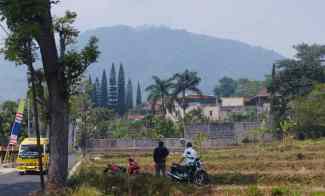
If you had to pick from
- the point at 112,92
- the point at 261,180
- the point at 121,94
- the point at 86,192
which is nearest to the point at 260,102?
the point at 121,94

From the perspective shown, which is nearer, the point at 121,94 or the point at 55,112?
the point at 55,112

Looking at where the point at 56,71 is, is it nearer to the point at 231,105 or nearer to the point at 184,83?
the point at 184,83

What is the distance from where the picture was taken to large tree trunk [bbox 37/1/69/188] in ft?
65.9

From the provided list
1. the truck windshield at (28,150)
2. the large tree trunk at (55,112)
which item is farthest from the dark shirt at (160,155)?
the truck windshield at (28,150)

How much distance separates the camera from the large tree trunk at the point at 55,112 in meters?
20.1

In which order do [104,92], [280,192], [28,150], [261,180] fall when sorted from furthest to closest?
[104,92]
[28,150]
[261,180]
[280,192]

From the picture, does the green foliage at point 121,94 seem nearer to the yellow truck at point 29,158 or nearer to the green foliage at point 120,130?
the green foliage at point 120,130

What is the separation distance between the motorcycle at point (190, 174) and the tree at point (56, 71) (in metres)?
5.69

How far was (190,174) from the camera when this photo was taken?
2488 cm

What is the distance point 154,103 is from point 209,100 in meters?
63.1

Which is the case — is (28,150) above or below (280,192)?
above

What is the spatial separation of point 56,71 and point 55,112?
125 centimetres

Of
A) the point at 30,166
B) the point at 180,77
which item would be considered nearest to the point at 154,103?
the point at 180,77

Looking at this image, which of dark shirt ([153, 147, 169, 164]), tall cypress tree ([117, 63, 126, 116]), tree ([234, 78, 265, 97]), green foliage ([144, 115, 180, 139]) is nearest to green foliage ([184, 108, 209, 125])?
green foliage ([144, 115, 180, 139])
